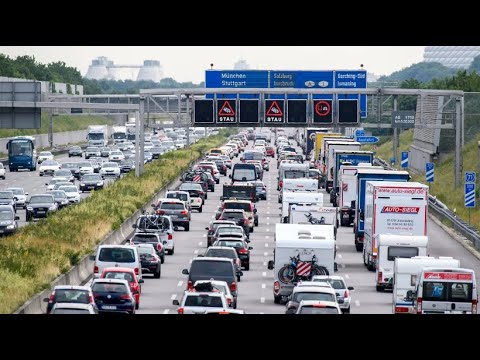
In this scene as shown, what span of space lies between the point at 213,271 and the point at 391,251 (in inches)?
250

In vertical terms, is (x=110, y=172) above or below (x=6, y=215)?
above

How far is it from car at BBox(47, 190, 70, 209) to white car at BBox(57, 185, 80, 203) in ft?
2.13

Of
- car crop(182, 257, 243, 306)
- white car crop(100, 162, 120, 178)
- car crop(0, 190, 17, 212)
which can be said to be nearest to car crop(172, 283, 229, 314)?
car crop(182, 257, 243, 306)

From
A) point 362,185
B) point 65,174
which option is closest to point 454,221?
point 362,185

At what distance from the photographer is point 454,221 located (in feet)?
205

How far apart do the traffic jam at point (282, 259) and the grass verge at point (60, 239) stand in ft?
4.06

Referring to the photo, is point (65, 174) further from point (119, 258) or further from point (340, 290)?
point (340, 290)

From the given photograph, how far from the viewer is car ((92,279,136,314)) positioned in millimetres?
32531

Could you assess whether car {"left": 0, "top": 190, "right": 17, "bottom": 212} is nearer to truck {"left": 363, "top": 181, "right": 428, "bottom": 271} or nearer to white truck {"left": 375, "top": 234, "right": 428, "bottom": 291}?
truck {"left": 363, "top": 181, "right": 428, "bottom": 271}

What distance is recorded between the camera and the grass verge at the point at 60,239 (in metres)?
35.7

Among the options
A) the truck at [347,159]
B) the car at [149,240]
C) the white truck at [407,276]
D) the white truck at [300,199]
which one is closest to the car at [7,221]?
the car at [149,240]

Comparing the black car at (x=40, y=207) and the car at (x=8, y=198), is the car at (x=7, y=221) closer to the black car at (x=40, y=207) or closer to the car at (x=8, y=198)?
the black car at (x=40, y=207)
